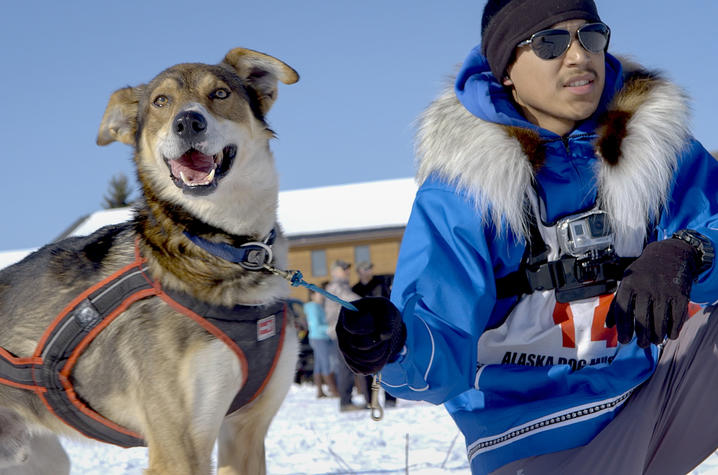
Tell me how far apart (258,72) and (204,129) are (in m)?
0.48

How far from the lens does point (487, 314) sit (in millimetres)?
2412

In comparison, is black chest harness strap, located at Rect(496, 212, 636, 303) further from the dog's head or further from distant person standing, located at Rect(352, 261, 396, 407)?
distant person standing, located at Rect(352, 261, 396, 407)

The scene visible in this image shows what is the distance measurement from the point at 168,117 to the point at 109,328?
30.7 inches

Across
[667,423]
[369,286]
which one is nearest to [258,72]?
[667,423]

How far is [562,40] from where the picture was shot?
2.45m

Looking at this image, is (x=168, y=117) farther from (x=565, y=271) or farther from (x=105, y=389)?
→ (x=565, y=271)

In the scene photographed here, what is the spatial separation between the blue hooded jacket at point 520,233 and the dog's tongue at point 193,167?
2.51ft

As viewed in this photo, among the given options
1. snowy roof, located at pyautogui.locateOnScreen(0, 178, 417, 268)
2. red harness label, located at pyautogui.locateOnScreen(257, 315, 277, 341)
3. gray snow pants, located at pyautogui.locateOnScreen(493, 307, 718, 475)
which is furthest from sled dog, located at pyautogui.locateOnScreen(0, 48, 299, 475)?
snowy roof, located at pyautogui.locateOnScreen(0, 178, 417, 268)

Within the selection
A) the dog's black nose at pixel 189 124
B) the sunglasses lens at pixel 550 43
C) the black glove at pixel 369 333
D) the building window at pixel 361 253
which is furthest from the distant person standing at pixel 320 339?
the building window at pixel 361 253

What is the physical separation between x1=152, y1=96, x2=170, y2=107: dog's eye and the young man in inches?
39.2

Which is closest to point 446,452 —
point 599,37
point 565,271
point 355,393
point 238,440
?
point 238,440

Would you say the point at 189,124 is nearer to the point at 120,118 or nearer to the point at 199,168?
the point at 199,168

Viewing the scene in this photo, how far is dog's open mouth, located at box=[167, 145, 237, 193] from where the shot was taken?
266 centimetres

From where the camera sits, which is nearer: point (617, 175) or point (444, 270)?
point (444, 270)
